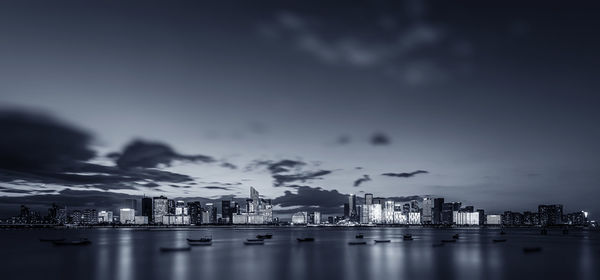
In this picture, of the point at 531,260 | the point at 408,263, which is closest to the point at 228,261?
the point at 408,263

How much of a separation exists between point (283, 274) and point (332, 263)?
1325cm

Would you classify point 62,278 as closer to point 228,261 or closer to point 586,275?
point 228,261

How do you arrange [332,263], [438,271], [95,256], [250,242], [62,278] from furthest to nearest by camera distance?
1. [250,242]
2. [95,256]
3. [332,263]
4. [438,271]
5. [62,278]

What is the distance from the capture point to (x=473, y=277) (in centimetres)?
5284

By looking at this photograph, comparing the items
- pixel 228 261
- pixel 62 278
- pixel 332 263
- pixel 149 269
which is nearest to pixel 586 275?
pixel 332 263

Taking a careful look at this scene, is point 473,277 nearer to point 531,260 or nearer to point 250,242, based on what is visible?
point 531,260

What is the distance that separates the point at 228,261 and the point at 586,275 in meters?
46.4

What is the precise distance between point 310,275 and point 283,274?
11.2 ft

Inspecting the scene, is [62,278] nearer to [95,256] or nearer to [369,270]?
[95,256]

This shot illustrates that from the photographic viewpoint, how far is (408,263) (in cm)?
6756

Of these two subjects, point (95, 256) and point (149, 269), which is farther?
point (95, 256)

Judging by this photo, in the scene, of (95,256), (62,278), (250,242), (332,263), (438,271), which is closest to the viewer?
(62,278)

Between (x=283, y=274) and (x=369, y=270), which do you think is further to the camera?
(x=369, y=270)

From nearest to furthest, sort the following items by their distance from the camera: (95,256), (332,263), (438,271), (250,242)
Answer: (438,271)
(332,263)
(95,256)
(250,242)
